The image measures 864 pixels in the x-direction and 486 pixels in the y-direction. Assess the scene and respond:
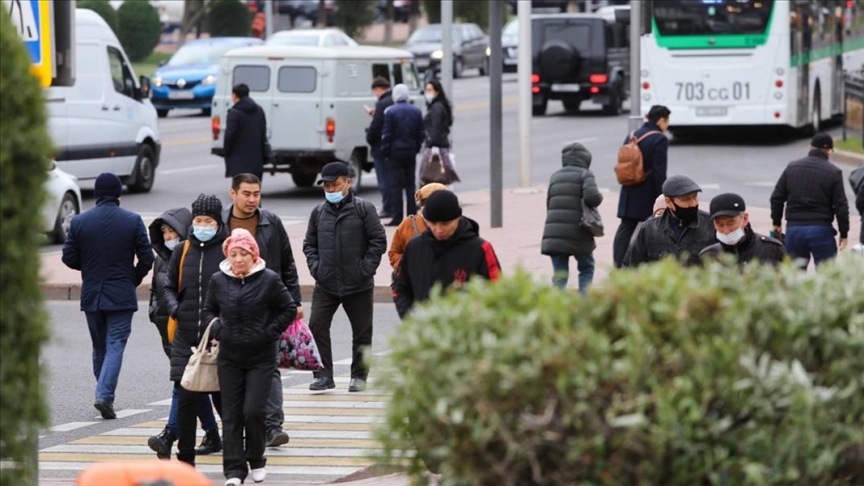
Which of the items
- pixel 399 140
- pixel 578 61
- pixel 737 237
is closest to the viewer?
pixel 737 237

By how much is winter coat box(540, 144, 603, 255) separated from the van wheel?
39.9 ft

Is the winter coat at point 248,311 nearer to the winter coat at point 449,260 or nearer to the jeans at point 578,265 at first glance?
the winter coat at point 449,260

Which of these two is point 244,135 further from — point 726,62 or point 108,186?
point 726,62

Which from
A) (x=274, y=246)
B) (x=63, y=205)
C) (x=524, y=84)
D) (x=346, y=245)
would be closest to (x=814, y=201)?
(x=346, y=245)

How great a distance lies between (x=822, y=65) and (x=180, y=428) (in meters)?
26.4

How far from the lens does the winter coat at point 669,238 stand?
1026 cm

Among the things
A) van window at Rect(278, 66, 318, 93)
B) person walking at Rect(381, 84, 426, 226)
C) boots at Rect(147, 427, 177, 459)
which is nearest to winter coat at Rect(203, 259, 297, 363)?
boots at Rect(147, 427, 177, 459)

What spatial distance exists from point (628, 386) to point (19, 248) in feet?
5.94

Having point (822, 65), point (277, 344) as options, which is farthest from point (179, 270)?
point (822, 65)

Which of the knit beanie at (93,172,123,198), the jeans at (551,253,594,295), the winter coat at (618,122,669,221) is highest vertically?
the knit beanie at (93,172,123,198)

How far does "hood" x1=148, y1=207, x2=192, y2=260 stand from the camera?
1038 centimetres

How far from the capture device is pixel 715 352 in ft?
15.6

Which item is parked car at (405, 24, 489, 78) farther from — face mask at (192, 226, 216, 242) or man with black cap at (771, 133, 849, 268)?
face mask at (192, 226, 216, 242)

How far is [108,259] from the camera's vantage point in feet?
36.9
